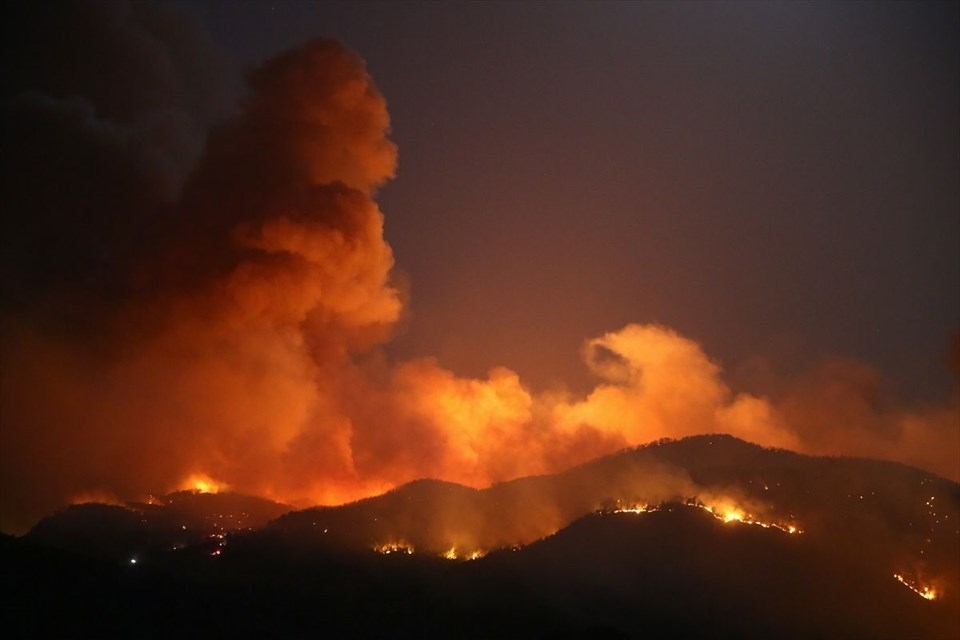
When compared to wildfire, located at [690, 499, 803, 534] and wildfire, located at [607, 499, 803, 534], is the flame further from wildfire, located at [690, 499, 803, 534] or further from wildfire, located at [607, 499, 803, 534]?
wildfire, located at [690, 499, 803, 534]

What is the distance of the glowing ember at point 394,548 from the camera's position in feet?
140

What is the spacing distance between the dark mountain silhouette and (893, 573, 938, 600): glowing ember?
0.40 metres

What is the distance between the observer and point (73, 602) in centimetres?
3192

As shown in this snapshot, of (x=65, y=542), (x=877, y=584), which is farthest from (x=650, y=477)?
(x=65, y=542)

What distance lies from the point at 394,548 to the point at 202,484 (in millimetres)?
17680

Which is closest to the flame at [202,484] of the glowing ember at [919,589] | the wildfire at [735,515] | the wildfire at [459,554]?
the wildfire at [459,554]

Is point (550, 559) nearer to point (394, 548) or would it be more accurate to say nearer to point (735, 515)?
point (394, 548)

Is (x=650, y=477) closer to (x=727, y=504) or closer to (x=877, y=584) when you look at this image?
(x=727, y=504)

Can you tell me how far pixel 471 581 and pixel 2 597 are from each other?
20163 mm

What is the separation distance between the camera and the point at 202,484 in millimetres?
53719

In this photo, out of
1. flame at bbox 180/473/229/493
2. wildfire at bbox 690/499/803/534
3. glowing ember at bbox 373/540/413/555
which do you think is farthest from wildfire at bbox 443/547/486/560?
flame at bbox 180/473/229/493

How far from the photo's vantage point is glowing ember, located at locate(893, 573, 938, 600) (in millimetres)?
39375

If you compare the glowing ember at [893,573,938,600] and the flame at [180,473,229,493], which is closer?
the glowing ember at [893,573,938,600]

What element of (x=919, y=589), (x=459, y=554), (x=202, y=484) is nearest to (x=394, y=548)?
(x=459, y=554)
